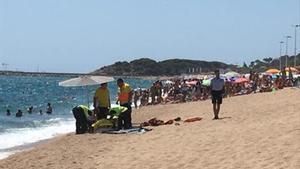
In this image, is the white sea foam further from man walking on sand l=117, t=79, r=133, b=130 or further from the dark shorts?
the dark shorts

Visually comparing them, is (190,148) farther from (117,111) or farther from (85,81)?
(85,81)

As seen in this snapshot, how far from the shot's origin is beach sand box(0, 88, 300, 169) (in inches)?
369

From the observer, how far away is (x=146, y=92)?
117 feet

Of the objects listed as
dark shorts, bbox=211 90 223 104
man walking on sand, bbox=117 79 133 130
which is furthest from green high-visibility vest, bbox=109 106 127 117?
dark shorts, bbox=211 90 223 104

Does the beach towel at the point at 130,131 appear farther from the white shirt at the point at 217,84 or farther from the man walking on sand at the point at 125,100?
the white shirt at the point at 217,84

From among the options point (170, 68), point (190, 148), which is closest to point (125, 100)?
point (190, 148)

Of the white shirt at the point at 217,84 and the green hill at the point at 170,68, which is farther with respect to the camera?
the green hill at the point at 170,68

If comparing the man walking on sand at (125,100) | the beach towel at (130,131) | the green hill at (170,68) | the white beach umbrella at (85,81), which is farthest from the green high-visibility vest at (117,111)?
the green hill at (170,68)

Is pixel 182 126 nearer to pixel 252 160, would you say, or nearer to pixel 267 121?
pixel 267 121

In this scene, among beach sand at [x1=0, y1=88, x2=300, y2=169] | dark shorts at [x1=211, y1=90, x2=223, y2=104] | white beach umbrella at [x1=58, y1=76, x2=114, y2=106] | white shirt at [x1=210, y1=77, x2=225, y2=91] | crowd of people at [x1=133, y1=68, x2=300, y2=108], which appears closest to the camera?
beach sand at [x1=0, y1=88, x2=300, y2=169]

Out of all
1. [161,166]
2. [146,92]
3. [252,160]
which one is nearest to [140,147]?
[161,166]

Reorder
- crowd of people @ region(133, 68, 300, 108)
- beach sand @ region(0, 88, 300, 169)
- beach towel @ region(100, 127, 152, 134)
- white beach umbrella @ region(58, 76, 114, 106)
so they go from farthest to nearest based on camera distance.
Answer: crowd of people @ region(133, 68, 300, 108), white beach umbrella @ region(58, 76, 114, 106), beach towel @ region(100, 127, 152, 134), beach sand @ region(0, 88, 300, 169)

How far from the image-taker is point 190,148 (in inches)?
436

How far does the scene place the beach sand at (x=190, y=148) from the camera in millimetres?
9375
